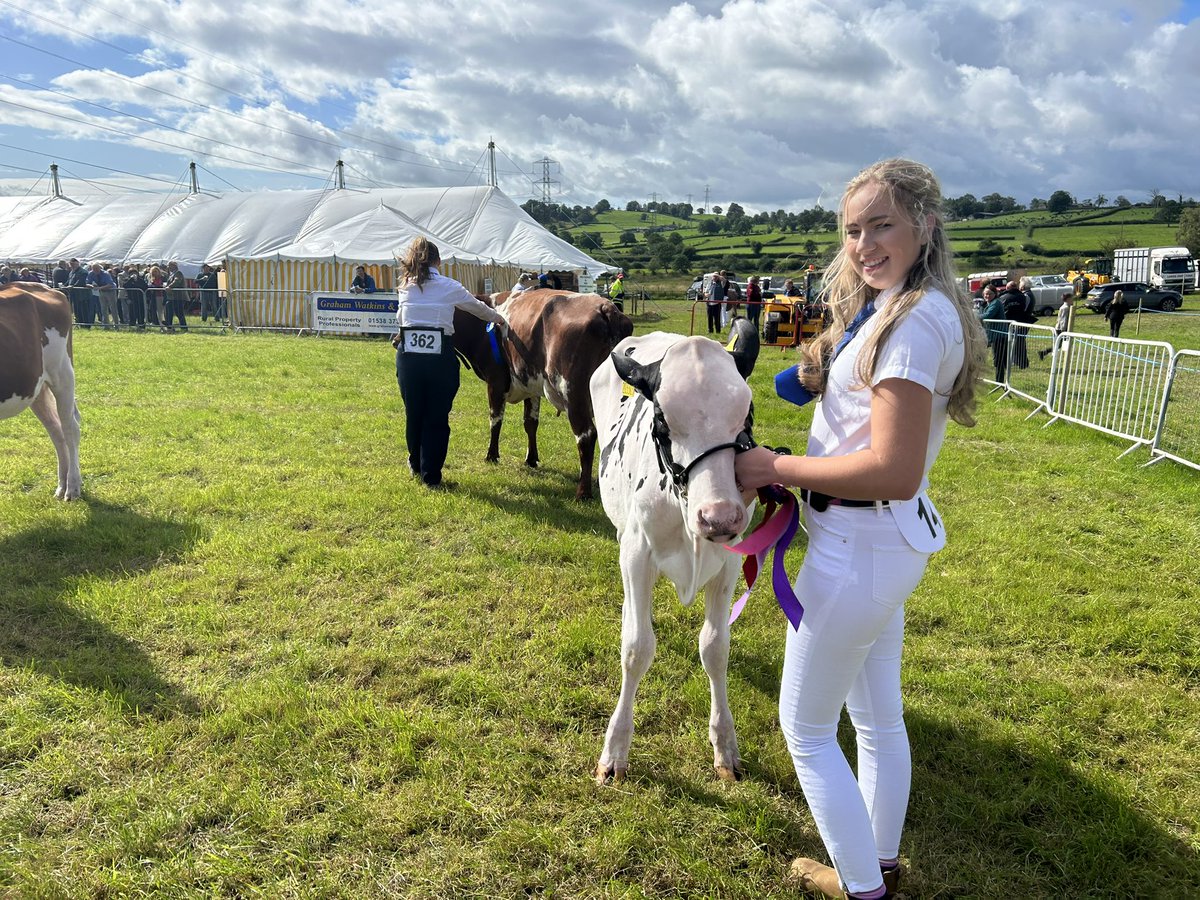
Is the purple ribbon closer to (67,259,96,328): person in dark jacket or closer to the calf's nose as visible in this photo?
the calf's nose

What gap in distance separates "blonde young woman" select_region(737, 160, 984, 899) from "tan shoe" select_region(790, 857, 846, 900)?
44 cm

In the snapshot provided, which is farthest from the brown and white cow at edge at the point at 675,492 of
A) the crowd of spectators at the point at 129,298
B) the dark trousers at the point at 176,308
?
the dark trousers at the point at 176,308

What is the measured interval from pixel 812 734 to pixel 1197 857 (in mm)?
1919

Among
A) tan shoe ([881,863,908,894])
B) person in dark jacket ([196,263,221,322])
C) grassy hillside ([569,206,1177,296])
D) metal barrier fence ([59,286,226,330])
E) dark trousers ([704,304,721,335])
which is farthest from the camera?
grassy hillside ([569,206,1177,296])

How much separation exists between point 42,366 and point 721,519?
22.2 feet

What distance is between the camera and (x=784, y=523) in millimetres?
2248

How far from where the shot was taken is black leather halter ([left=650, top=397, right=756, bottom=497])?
2189 mm

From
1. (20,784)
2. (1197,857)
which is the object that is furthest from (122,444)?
(1197,857)

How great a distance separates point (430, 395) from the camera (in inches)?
264

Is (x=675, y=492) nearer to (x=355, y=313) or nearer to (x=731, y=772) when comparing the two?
(x=731, y=772)

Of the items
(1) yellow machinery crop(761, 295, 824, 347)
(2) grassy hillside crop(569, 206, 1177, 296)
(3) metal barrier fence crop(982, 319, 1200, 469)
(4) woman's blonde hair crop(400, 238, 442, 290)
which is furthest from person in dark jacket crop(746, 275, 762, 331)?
(2) grassy hillside crop(569, 206, 1177, 296)

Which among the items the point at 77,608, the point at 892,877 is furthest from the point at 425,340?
the point at 892,877

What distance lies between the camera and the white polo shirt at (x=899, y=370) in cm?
170

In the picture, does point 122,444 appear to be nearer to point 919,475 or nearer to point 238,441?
point 238,441
